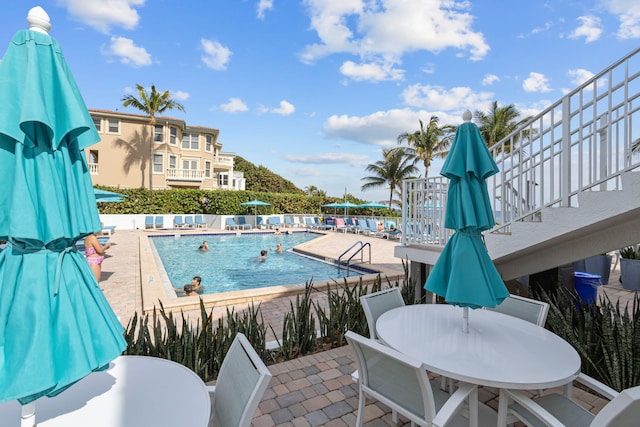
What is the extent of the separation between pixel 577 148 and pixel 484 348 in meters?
2.72

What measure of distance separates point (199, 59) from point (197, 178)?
50.6 ft

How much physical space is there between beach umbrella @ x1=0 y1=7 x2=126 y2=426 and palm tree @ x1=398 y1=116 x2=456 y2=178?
29272mm

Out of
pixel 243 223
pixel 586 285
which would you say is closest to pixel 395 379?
pixel 586 285

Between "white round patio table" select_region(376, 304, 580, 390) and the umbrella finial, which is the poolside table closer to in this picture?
"white round patio table" select_region(376, 304, 580, 390)

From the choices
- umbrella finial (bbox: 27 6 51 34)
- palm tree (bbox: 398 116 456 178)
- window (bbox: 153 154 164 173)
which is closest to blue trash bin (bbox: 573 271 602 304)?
umbrella finial (bbox: 27 6 51 34)

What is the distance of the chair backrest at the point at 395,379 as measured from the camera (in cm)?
171

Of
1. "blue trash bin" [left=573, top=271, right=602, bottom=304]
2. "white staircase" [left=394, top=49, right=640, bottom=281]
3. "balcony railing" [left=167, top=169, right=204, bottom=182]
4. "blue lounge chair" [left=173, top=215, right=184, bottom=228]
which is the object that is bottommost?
"blue trash bin" [left=573, top=271, right=602, bottom=304]

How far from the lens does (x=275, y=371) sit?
3248 mm

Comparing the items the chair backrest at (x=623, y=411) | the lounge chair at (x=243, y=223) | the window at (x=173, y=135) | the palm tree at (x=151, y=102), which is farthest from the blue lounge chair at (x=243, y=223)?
the chair backrest at (x=623, y=411)

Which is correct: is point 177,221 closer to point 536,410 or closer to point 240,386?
point 240,386

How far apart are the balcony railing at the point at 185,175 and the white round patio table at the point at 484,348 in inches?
1183

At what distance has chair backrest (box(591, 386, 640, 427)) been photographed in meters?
1.21

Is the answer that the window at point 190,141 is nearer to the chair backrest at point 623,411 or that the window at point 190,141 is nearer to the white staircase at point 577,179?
the white staircase at point 577,179

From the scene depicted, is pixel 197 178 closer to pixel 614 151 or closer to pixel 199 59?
pixel 199 59
